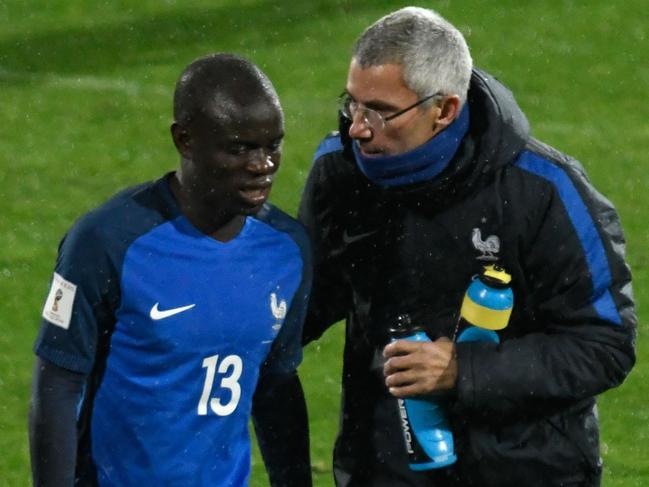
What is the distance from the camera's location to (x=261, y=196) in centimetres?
463

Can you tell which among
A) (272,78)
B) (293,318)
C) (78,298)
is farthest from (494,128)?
(272,78)

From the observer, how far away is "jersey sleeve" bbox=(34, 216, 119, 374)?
4.57m

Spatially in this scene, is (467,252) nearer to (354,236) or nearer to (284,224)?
(354,236)

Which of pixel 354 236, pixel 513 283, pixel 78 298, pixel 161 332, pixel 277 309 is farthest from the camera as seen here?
pixel 354 236

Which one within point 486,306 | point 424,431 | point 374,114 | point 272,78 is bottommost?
point 272,78

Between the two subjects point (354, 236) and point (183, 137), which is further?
point (354, 236)

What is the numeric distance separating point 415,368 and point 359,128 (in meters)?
0.58

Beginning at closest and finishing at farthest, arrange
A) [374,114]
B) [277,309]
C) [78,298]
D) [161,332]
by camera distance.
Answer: [78,298] → [161,332] → [277,309] → [374,114]

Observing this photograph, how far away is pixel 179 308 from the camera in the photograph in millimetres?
4707

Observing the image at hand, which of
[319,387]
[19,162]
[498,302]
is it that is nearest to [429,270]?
[498,302]

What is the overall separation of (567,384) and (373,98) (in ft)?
2.74

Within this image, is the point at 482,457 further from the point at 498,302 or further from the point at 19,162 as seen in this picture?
the point at 19,162

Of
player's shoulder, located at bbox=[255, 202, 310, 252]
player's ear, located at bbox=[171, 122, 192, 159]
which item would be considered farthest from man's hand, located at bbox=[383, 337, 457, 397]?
player's ear, located at bbox=[171, 122, 192, 159]

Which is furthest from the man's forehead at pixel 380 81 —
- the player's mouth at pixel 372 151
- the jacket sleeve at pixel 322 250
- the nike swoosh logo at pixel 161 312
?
the nike swoosh logo at pixel 161 312
